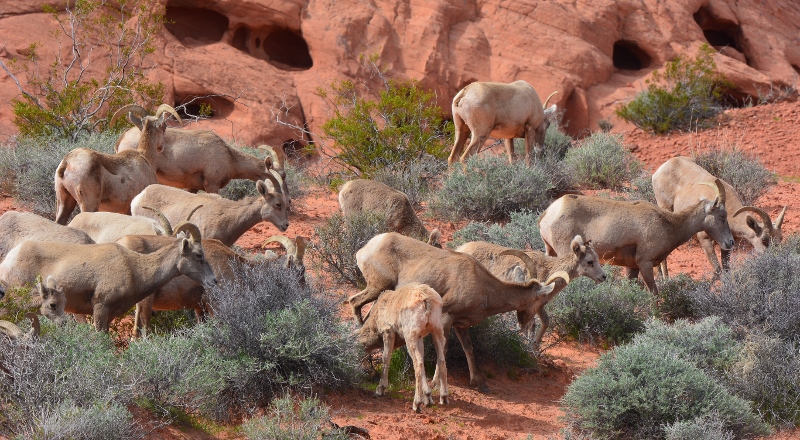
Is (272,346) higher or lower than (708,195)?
higher

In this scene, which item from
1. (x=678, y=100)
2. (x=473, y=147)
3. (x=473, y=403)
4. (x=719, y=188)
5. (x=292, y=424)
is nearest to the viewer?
(x=292, y=424)

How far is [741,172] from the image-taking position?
1738cm

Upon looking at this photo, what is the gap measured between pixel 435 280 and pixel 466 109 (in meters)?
8.35

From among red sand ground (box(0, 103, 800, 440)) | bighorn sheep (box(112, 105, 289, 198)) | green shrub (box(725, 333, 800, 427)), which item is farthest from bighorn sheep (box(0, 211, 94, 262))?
green shrub (box(725, 333, 800, 427))

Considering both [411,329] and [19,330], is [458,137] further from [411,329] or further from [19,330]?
[19,330]

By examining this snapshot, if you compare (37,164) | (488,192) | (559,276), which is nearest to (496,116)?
(488,192)

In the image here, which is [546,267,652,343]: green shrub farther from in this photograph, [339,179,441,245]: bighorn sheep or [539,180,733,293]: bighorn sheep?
[339,179,441,245]: bighorn sheep

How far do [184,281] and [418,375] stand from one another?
8.92ft

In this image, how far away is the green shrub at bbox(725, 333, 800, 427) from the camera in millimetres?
9688

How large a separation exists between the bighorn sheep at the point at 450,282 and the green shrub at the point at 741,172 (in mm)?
8136

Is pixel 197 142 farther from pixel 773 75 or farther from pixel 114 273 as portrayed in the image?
pixel 773 75

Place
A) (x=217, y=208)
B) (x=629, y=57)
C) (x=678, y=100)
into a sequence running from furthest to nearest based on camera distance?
(x=629, y=57), (x=678, y=100), (x=217, y=208)

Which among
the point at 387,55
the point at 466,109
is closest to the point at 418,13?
the point at 387,55

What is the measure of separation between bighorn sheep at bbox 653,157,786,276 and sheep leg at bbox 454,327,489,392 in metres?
4.58
